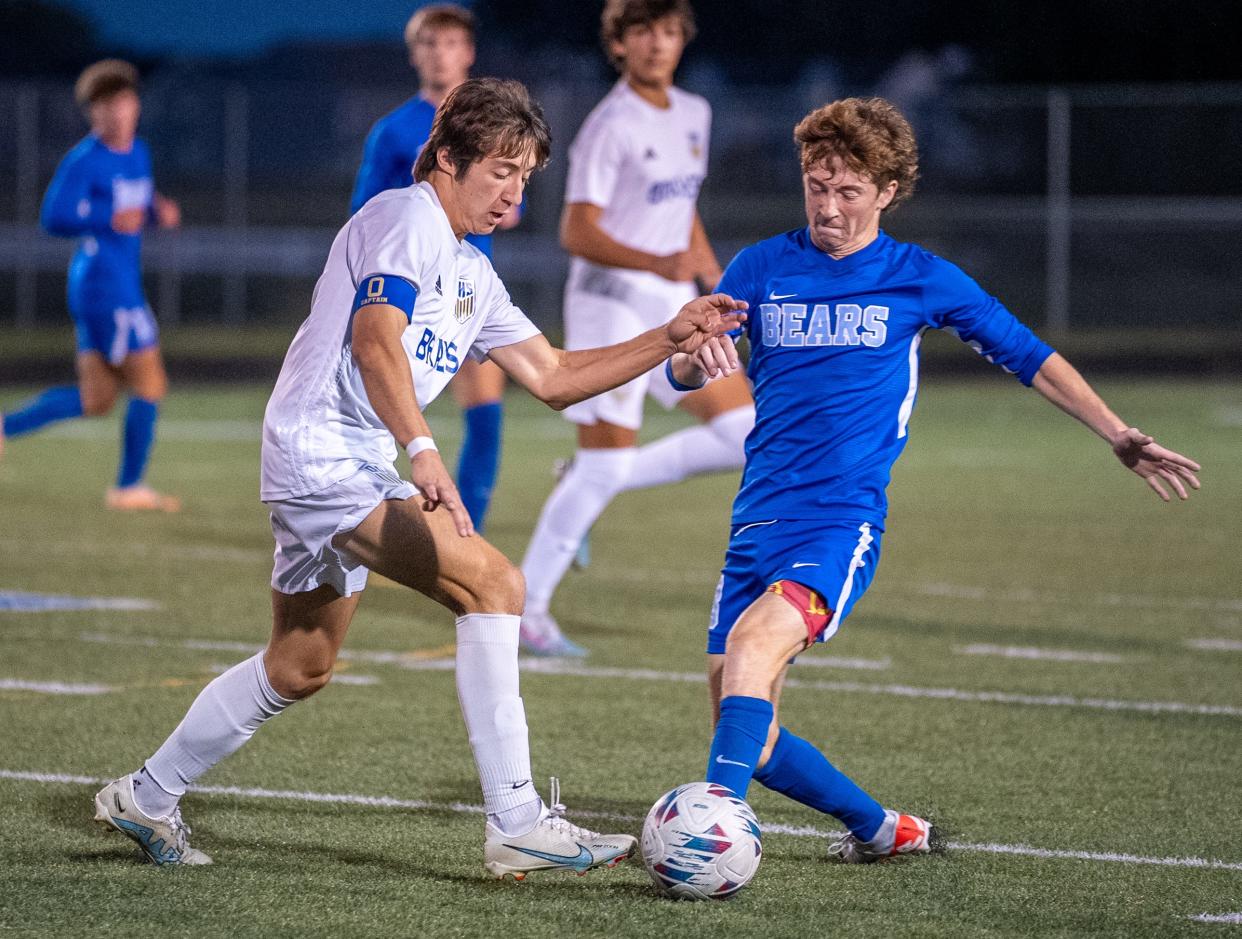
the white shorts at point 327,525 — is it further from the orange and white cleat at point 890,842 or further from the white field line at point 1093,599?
the white field line at point 1093,599

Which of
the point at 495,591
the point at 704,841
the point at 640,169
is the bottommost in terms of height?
the point at 704,841

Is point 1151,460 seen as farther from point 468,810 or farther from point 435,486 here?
point 468,810

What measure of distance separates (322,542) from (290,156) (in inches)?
1006

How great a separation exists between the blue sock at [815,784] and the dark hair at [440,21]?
15.2 ft

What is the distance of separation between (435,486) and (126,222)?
8423 mm

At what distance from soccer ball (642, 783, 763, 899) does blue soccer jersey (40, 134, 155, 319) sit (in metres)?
8.34

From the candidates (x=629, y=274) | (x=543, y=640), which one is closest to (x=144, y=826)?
(x=543, y=640)

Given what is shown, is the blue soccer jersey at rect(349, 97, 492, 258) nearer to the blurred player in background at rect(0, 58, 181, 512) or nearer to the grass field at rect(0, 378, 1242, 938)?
the grass field at rect(0, 378, 1242, 938)

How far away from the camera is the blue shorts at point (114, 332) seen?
1195 cm

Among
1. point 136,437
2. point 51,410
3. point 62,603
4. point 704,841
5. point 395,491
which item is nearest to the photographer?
point 704,841

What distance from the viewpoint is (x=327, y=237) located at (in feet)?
99.3

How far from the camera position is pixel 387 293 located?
441 centimetres

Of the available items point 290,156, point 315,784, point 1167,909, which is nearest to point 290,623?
point 315,784

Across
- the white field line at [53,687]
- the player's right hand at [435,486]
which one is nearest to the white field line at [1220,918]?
the player's right hand at [435,486]
